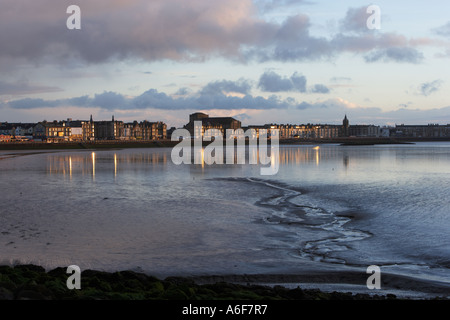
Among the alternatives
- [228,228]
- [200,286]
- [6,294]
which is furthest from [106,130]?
[6,294]

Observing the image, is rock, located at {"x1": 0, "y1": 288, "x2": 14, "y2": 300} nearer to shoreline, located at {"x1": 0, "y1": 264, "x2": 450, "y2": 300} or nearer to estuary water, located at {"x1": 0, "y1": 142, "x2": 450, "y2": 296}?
shoreline, located at {"x1": 0, "y1": 264, "x2": 450, "y2": 300}

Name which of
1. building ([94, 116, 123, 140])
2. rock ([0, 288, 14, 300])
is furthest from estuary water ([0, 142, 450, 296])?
building ([94, 116, 123, 140])

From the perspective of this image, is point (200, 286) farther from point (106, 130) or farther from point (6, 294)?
point (106, 130)

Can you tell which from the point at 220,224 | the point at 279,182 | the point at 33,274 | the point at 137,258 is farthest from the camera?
the point at 279,182

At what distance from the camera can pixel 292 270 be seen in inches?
442

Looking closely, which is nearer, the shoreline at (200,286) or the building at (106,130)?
the shoreline at (200,286)

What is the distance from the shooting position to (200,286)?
30.1ft

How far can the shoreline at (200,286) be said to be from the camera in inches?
310

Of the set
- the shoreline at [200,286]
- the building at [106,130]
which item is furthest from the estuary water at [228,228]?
the building at [106,130]

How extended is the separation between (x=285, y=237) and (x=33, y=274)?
320 inches

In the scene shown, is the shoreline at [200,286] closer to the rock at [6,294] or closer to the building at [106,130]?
the rock at [6,294]

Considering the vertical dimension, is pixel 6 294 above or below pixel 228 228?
above

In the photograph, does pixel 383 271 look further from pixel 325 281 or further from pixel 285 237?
pixel 285 237
